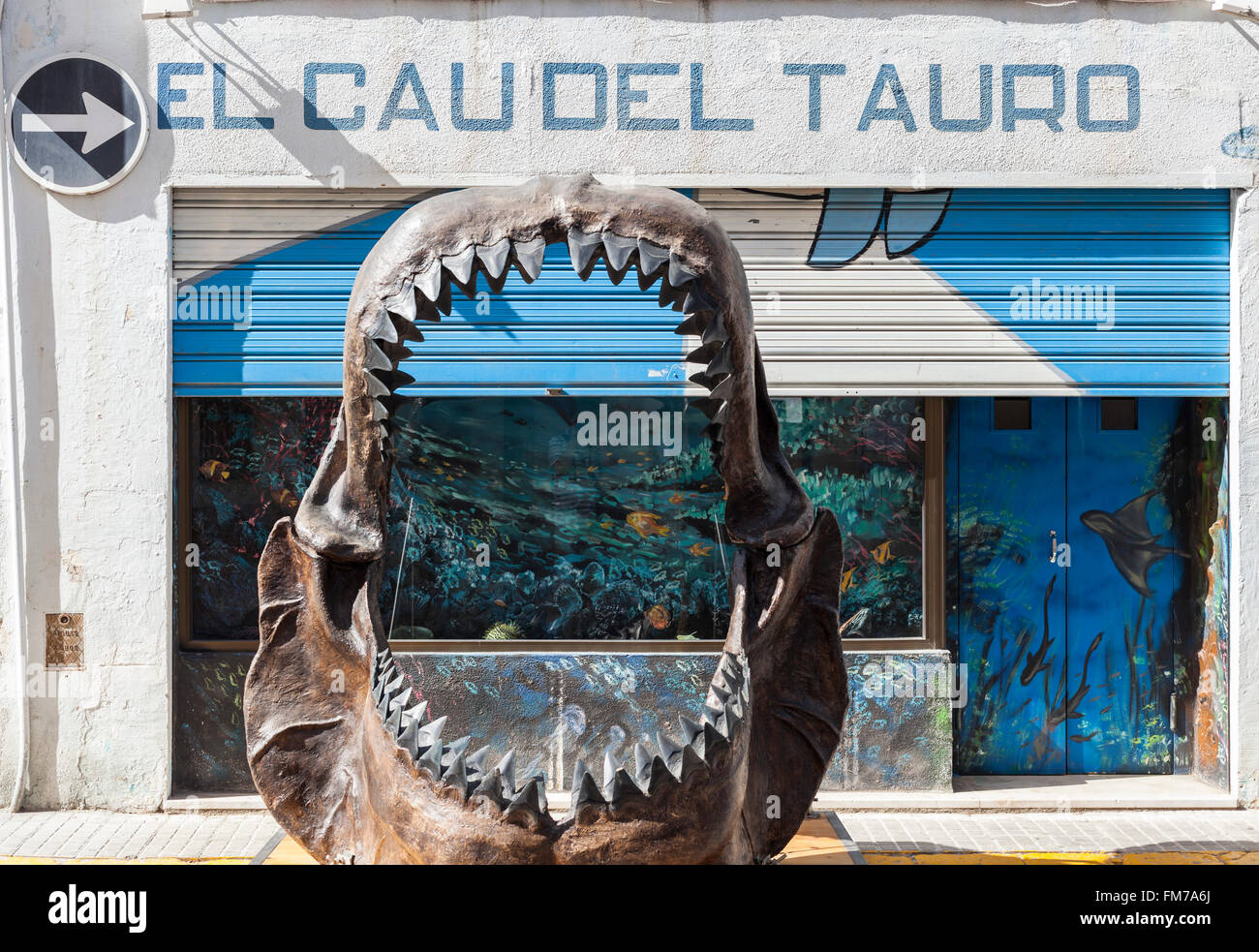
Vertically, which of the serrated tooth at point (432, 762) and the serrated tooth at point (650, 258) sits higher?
the serrated tooth at point (650, 258)

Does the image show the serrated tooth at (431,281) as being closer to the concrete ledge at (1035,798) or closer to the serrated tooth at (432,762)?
the serrated tooth at (432,762)

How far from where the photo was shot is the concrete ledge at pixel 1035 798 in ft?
21.9

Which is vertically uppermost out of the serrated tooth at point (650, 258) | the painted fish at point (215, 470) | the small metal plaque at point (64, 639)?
the serrated tooth at point (650, 258)

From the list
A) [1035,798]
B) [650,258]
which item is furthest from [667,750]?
[1035,798]

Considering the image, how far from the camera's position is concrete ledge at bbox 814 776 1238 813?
21.9 ft

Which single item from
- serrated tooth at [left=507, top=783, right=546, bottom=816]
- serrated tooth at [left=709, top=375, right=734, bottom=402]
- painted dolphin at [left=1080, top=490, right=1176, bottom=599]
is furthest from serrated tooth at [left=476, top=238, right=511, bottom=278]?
painted dolphin at [left=1080, top=490, right=1176, bottom=599]

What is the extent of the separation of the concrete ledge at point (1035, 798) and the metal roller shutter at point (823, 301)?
2.34 metres

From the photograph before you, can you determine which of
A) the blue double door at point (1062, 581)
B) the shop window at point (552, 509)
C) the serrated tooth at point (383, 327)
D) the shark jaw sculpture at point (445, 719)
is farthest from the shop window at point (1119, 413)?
the serrated tooth at point (383, 327)

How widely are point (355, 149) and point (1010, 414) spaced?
419cm

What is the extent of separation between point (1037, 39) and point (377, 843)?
5.84 metres

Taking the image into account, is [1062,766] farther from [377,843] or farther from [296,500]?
[377,843]

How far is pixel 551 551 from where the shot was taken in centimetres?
695

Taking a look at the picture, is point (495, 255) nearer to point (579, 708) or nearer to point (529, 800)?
point (529, 800)

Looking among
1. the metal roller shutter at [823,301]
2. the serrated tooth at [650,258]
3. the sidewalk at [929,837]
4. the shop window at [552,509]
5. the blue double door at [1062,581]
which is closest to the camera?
the serrated tooth at [650,258]
